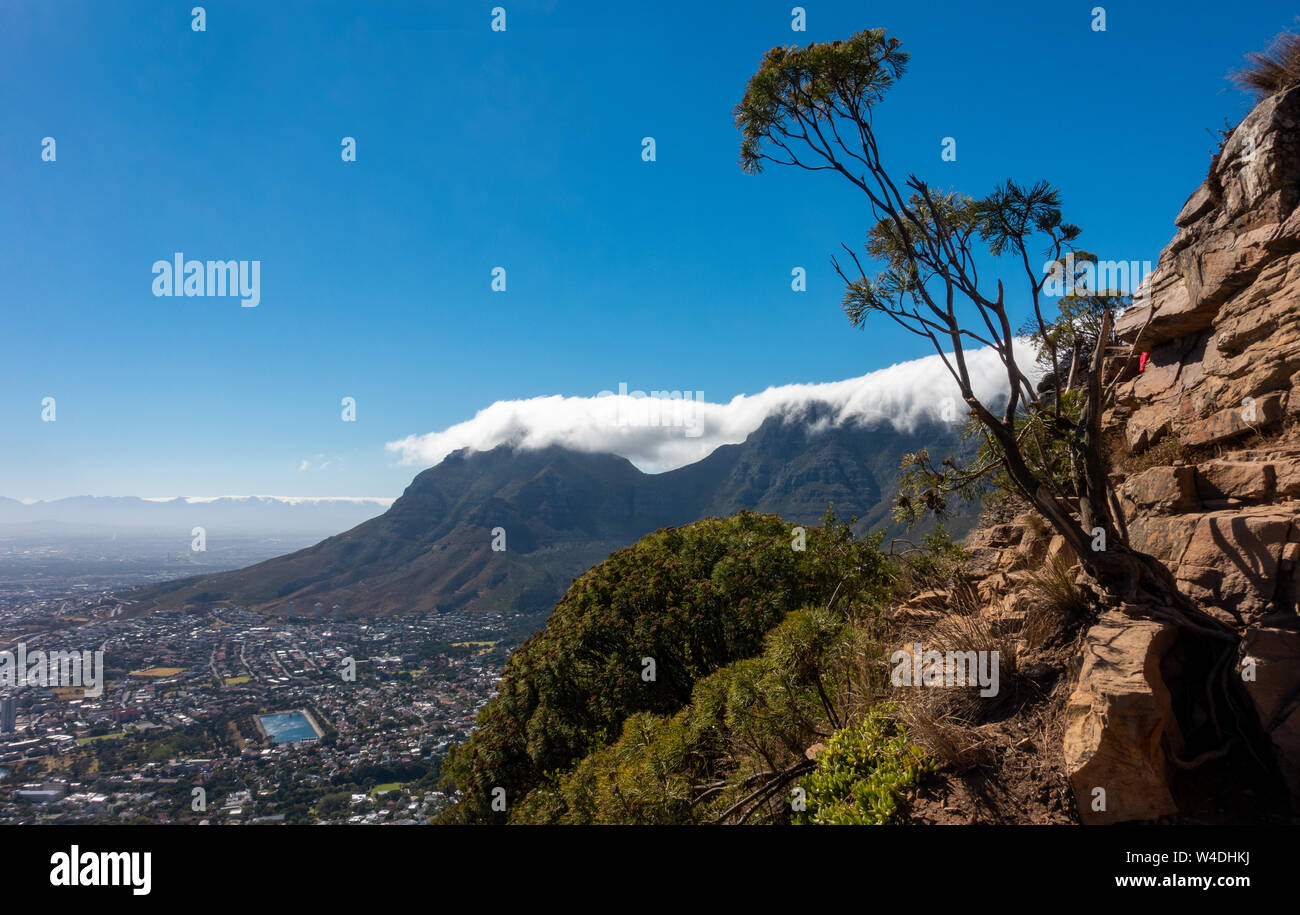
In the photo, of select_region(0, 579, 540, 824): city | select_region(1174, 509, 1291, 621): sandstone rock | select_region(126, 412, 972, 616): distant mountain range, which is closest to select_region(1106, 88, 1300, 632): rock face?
select_region(1174, 509, 1291, 621): sandstone rock

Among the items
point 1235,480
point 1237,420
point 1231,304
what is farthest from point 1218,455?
point 1231,304

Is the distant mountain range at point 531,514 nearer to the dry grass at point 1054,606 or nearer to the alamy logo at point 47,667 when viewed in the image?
the alamy logo at point 47,667

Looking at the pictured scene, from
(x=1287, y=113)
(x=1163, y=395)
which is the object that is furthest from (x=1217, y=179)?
(x=1163, y=395)

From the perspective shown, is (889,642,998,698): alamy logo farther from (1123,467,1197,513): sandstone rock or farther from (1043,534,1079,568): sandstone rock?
(1123,467,1197,513): sandstone rock

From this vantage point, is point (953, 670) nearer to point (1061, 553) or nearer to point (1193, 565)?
point (1061, 553)
